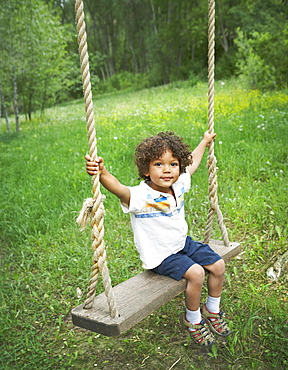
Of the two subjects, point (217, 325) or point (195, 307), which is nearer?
point (195, 307)

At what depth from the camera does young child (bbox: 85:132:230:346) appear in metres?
2.48

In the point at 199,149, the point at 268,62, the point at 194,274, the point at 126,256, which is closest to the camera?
Result: the point at 194,274

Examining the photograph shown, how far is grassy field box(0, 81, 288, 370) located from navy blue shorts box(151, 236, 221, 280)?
0.54m

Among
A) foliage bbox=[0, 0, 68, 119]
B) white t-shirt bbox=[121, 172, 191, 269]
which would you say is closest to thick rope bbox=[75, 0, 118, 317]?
white t-shirt bbox=[121, 172, 191, 269]

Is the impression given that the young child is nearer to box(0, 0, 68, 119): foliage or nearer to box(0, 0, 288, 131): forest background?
box(0, 0, 288, 131): forest background

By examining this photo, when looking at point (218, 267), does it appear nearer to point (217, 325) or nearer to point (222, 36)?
point (217, 325)

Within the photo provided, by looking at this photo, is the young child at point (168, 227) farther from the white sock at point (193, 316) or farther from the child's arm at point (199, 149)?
the child's arm at point (199, 149)

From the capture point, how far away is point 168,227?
8.41ft

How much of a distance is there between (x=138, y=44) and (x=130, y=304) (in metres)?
35.9

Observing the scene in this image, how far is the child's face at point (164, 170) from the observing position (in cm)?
252

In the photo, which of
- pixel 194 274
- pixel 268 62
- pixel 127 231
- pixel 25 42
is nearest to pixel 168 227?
pixel 194 274

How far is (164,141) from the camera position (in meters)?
2.57

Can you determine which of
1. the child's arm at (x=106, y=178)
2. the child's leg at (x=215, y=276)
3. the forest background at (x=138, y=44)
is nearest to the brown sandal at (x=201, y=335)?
the child's leg at (x=215, y=276)

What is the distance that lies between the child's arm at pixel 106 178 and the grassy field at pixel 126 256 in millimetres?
1101
